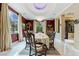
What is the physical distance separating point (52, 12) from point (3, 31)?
95cm

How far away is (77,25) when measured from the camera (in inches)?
106

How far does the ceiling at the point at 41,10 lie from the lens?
273cm

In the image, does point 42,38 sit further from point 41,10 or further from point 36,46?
point 41,10

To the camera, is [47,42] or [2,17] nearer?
[2,17]

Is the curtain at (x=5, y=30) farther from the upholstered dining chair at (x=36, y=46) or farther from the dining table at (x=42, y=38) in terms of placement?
the dining table at (x=42, y=38)

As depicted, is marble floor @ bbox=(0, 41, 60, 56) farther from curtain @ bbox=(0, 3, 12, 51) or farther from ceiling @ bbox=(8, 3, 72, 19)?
ceiling @ bbox=(8, 3, 72, 19)

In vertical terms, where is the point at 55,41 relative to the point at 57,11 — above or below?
below

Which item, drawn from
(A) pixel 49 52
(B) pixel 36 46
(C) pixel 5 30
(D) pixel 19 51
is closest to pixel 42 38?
(B) pixel 36 46

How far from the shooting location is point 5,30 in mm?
2678

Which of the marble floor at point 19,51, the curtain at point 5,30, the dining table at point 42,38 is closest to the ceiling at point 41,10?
the curtain at point 5,30

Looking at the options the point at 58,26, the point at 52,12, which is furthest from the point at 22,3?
the point at 58,26

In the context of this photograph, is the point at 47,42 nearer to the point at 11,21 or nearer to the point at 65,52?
the point at 65,52

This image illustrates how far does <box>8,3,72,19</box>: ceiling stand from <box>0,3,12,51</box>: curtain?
6.9 inches

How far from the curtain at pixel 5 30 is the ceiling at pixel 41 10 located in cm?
18
